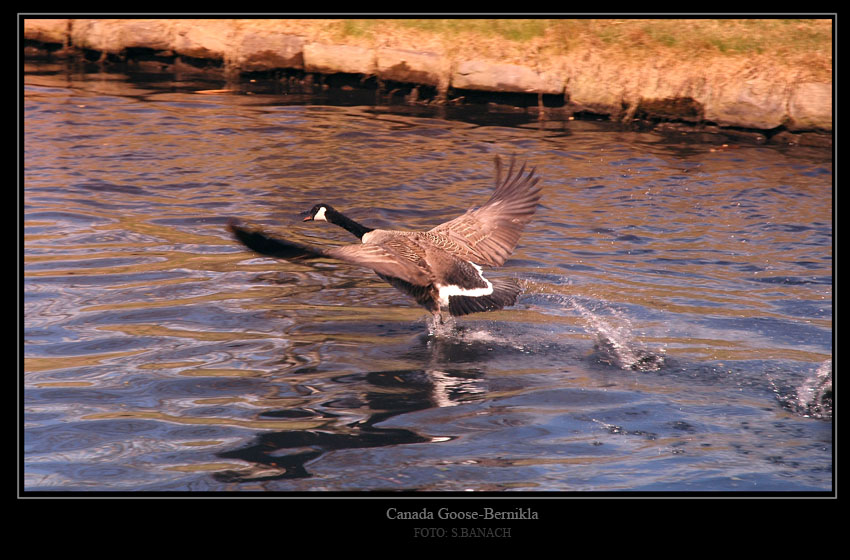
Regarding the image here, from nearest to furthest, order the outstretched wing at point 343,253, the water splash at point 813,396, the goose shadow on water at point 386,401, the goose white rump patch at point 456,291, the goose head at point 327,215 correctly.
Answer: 1. the goose shadow on water at point 386,401
2. the outstretched wing at point 343,253
3. the water splash at point 813,396
4. the goose white rump patch at point 456,291
5. the goose head at point 327,215

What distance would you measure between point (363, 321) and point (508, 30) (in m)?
7.02

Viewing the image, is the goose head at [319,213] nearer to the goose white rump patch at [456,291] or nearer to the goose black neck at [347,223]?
the goose black neck at [347,223]

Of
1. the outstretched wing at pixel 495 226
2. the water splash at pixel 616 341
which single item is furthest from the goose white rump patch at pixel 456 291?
the water splash at pixel 616 341

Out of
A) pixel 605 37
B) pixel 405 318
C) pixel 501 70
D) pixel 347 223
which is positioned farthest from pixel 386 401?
pixel 605 37

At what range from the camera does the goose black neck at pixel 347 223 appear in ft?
27.0

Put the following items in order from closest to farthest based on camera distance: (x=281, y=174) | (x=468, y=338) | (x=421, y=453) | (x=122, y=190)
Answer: (x=421, y=453), (x=468, y=338), (x=122, y=190), (x=281, y=174)

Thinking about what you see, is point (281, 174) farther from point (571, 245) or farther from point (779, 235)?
point (779, 235)

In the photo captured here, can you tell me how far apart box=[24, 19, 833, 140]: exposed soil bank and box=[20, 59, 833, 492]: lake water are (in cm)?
45

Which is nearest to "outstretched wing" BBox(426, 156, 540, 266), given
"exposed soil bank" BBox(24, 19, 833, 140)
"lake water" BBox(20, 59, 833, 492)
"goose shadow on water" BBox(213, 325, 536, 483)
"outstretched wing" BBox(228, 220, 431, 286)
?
"lake water" BBox(20, 59, 833, 492)

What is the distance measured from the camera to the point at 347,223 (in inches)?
326

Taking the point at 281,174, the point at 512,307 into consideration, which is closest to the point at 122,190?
the point at 281,174

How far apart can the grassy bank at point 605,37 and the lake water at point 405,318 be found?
102 centimetres

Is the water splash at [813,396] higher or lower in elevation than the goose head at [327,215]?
lower

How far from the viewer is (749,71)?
39.1 feet
